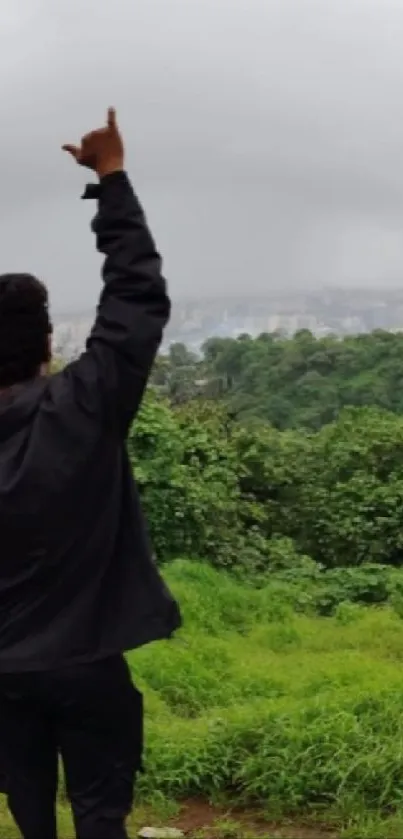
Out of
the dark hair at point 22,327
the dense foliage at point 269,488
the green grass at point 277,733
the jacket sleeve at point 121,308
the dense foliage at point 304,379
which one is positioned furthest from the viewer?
the dense foliage at point 304,379

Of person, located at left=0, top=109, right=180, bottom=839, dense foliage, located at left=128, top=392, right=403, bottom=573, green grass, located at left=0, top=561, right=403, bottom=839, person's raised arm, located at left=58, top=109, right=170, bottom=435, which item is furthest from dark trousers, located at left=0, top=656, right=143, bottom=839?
dense foliage, located at left=128, top=392, right=403, bottom=573

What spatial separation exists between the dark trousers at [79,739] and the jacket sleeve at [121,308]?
562 millimetres

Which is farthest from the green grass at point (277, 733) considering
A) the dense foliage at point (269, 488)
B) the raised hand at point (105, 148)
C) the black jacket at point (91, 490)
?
the dense foliage at point (269, 488)

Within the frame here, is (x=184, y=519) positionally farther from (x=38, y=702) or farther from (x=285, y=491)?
(x=38, y=702)

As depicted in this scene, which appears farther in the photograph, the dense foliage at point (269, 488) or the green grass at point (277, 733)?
the dense foliage at point (269, 488)

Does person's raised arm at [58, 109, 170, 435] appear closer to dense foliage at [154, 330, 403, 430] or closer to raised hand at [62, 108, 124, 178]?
raised hand at [62, 108, 124, 178]

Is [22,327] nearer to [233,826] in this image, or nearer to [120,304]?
[120,304]

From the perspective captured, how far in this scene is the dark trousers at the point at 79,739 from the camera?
2303mm

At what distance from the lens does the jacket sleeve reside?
212 centimetres

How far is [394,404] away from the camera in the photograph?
→ 77.5ft

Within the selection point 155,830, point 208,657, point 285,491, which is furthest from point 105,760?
point 285,491

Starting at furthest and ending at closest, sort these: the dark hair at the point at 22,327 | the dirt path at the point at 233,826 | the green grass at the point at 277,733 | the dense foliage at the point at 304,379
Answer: the dense foliage at the point at 304,379, the green grass at the point at 277,733, the dirt path at the point at 233,826, the dark hair at the point at 22,327

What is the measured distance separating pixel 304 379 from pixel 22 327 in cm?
2358

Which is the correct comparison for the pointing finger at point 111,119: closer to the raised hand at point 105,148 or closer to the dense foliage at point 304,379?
the raised hand at point 105,148
